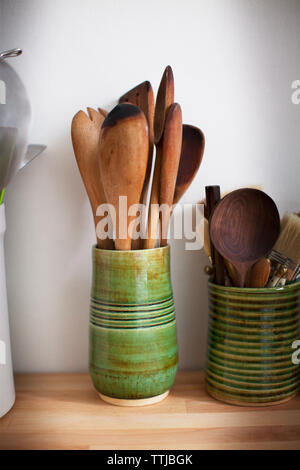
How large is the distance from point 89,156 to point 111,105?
115 mm

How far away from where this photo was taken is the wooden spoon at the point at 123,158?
51 cm

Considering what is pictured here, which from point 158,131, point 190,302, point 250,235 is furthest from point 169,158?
point 190,302

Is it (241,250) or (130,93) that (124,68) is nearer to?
(130,93)

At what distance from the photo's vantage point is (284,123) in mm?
668

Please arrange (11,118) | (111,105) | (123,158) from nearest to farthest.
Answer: (11,118) → (123,158) → (111,105)

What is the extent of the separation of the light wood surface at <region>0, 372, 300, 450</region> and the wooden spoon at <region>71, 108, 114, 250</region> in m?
0.22

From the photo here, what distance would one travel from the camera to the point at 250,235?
0.56 m

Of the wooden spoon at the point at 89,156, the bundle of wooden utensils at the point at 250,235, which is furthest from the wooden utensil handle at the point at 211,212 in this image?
the wooden spoon at the point at 89,156

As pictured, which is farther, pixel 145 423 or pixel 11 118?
pixel 145 423

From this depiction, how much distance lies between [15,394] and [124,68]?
19.8 inches

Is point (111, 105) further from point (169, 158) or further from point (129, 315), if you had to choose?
point (129, 315)

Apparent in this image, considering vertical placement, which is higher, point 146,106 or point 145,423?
point 146,106

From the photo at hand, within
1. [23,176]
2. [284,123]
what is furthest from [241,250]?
[23,176]

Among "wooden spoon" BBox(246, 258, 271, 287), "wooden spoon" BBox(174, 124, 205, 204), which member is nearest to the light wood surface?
"wooden spoon" BBox(246, 258, 271, 287)
